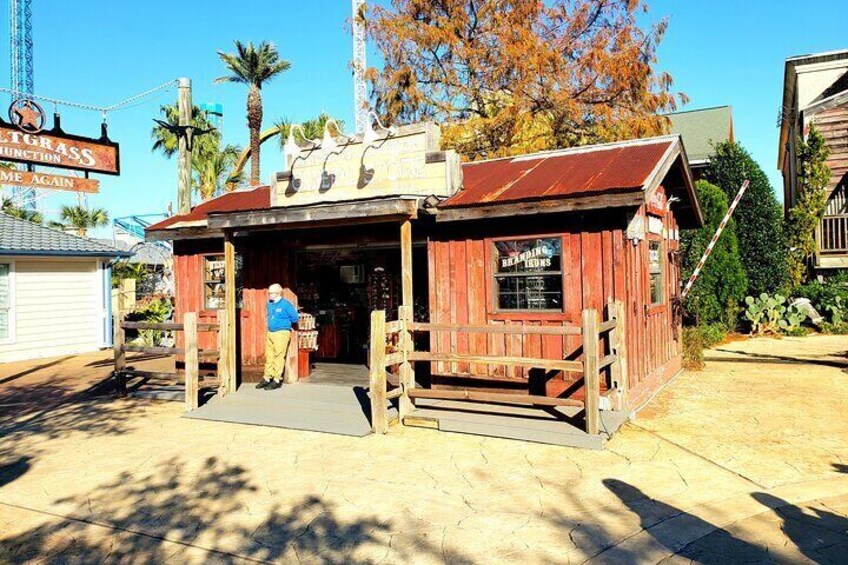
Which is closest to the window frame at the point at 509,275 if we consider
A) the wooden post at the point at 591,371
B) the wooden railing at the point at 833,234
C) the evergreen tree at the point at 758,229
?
the wooden post at the point at 591,371

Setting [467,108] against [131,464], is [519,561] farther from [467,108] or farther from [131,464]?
[467,108]

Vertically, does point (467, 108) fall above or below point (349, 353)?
above

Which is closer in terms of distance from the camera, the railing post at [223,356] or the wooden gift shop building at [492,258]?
the wooden gift shop building at [492,258]

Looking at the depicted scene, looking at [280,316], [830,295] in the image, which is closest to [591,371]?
[280,316]

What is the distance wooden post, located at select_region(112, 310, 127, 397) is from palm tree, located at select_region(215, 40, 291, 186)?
A: 54.7ft

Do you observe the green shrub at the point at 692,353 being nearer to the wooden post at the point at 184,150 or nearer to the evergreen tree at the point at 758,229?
the evergreen tree at the point at 758,229

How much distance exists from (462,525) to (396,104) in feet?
62.3

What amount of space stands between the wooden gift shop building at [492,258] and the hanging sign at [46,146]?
3.36m

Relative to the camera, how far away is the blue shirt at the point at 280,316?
30.6 feet

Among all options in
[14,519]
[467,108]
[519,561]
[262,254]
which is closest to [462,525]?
[519,561]

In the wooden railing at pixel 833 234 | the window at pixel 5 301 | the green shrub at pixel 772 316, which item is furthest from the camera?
the wooden railing at pixel 833 234

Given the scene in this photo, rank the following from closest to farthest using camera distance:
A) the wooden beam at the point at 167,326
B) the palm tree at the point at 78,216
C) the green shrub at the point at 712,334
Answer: the wooden beam at the point at 167,326 → the green shrub at the point at 712,334 → the palm tree at the point at 78,216

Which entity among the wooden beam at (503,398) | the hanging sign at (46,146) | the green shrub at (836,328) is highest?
the hanging sign at (46,146)

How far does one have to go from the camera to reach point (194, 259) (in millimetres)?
11055
